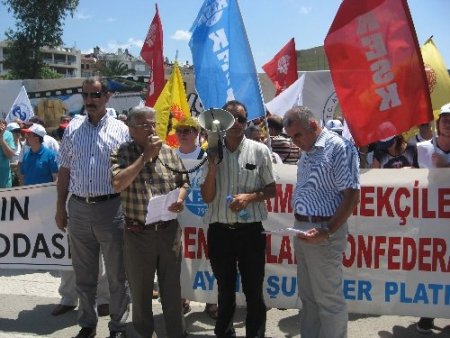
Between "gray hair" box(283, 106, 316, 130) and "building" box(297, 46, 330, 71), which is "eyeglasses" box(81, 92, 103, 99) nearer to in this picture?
"gray hair" box(283, 106, 316, 130)

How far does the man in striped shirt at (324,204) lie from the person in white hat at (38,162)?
3347 mm

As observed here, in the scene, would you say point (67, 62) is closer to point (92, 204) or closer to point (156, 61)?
point (156, 61)

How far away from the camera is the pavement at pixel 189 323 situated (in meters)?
4.45

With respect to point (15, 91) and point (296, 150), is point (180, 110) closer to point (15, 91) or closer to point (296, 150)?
point (296, 150)

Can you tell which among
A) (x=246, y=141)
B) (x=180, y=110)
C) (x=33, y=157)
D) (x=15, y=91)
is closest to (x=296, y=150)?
(x=180, y=110)

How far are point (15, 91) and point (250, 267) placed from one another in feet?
48.6

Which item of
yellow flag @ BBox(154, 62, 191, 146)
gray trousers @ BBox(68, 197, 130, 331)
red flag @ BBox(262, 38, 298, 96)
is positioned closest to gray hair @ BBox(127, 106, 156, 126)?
gray trousers @ BBox(68, 197, 130, 331)

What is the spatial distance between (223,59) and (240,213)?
6.00 ft

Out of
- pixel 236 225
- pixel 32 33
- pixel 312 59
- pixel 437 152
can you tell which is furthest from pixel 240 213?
pixel 32 33

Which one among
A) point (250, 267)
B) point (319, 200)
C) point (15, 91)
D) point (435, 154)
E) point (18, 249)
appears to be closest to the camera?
point (319, 200)

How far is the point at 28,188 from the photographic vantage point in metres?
5.12

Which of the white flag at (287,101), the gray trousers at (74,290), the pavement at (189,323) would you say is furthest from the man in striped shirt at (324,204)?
the white flag at (287,101)

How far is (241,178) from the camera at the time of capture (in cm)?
385

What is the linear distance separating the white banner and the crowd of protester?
0.30 m
